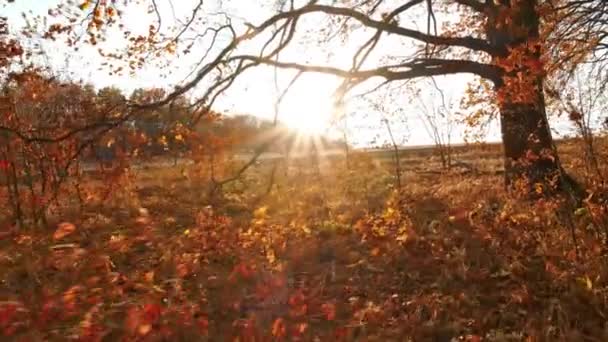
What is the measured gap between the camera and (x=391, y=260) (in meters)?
7.35

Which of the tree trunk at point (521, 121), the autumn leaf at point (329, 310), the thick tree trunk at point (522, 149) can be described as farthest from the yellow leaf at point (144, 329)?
the thick tree trunk at point (522, 149)

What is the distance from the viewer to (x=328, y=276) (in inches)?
276

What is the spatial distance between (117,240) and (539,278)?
21.2ft

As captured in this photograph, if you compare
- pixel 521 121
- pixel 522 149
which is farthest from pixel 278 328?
pixel 522 149

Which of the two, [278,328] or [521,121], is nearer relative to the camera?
[278,328]

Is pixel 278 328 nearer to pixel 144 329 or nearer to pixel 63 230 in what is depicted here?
pixel 144 329

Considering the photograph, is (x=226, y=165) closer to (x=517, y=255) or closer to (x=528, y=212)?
(x=528, y=212)

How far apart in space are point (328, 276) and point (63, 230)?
233 inches

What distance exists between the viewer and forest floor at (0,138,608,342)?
5121mm

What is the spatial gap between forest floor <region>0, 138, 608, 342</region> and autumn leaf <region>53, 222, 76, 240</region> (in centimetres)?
4

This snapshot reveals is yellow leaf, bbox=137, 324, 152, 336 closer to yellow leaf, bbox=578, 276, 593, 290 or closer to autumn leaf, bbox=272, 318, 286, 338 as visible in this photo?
autumn leaf, bbox=272, 318, 286, 338

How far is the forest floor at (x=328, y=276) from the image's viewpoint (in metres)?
5.12

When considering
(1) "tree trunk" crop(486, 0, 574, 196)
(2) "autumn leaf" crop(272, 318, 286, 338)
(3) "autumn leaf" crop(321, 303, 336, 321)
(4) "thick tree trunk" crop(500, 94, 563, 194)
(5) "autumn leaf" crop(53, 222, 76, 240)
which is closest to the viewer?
(2) "autumn leaf" crop(272, 318, 286, 338)

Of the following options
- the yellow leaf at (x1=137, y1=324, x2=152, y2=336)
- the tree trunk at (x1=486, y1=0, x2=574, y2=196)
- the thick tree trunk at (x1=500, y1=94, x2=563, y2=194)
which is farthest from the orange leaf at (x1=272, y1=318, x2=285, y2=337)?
the thick tree trunk at (x1=500, y1=94, x2=563, y2=194)
